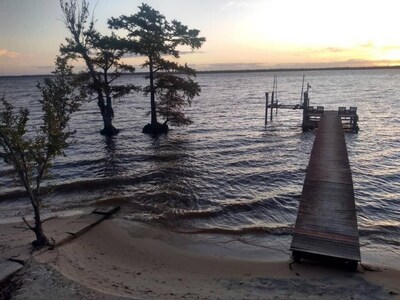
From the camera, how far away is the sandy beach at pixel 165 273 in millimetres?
10211

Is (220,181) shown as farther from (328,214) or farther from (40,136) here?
(40,136)

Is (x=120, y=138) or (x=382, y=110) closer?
(x=120, y=138)

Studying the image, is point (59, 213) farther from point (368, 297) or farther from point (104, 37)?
point (104, 37)

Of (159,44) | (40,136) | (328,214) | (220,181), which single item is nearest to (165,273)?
(40,136)

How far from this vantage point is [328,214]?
45.6ft

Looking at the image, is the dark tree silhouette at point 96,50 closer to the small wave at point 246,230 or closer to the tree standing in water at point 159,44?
the tree standing in water at point 159,44

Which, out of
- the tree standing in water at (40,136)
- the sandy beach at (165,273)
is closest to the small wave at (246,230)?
the sandy beach at (165,273)

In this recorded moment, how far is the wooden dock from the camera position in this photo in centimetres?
1216

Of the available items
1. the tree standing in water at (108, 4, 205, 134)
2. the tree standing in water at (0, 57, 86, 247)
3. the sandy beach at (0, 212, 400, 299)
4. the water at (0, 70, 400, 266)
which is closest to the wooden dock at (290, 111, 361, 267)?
the sandy beach at (0, 212, 400, 299)

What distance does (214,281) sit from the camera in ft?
37.2


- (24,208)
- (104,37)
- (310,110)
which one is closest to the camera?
(24,208)

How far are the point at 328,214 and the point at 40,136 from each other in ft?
37.9

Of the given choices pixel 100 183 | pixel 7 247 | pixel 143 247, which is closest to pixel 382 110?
pixel 100 183

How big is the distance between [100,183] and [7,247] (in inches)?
378
